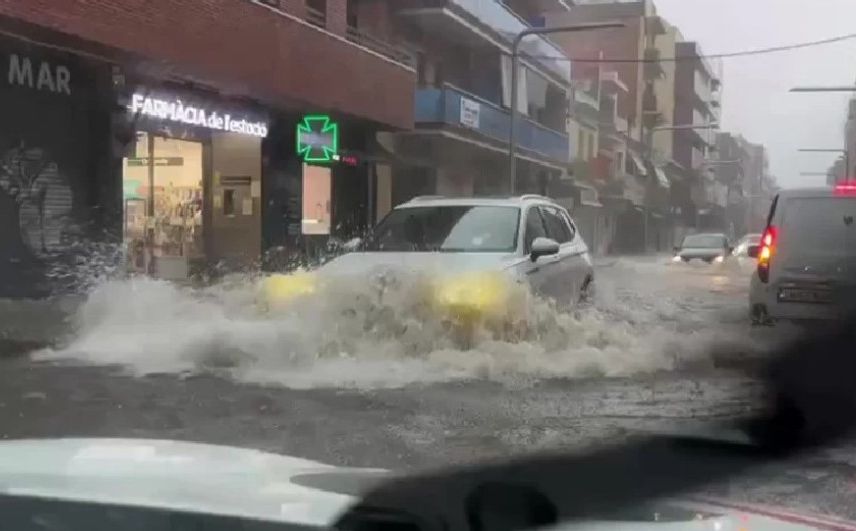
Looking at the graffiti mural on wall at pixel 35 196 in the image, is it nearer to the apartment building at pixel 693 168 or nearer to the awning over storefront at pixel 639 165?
the apartment building at pixel 693 168

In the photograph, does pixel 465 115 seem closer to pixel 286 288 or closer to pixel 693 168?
pixel 286 288

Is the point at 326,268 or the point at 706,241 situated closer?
the point at 326,268

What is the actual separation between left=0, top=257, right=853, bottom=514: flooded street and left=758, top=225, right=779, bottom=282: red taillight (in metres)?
0.65

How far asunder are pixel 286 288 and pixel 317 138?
1237cm

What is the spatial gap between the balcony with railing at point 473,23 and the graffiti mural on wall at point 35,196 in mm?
12433

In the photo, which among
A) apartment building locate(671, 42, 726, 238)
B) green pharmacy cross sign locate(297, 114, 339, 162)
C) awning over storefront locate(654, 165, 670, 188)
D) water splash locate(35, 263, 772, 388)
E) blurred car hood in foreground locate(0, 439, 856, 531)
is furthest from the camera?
awning over storefront locate(654, 165, 670, 188)

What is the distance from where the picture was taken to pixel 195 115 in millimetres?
17188

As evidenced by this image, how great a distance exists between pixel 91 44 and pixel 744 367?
8937 millimetres

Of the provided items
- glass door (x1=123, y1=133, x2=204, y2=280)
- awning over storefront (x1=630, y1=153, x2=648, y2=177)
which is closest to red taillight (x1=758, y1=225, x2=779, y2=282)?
glass door (x1=123, y1=133, x2=204, y2=280)

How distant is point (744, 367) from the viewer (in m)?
9.22

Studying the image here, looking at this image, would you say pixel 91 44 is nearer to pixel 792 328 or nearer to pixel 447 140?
pixel 792 328

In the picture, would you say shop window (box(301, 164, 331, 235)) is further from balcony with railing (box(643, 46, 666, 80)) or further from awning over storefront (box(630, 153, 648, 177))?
awning over storefront (box(630, 153, 648, 177))

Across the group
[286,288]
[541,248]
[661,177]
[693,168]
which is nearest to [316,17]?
[541,248]

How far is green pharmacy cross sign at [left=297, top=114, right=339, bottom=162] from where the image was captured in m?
21.3
